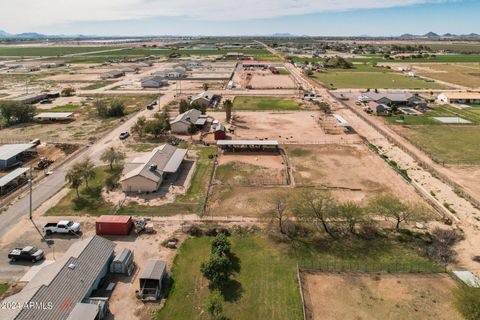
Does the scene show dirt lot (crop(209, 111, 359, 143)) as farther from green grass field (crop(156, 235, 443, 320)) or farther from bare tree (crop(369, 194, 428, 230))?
green grass field (crop(156, 235, 443, 320))

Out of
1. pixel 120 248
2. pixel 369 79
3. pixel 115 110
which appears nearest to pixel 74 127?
pixel 115 110

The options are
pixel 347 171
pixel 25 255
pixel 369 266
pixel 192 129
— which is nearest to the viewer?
pixel 369 266

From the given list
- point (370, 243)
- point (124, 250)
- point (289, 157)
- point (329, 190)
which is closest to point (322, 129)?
point (289, 157)

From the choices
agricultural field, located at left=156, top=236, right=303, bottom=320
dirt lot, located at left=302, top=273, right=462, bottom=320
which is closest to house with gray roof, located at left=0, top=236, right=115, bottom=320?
agricultural field, located at left=156, top=236, right=303, bottom=320

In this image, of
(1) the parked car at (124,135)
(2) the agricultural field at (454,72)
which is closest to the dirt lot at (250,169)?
(1) the parked car at (124,135)

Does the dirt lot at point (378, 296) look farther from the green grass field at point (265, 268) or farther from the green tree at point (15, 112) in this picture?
the green tree at point (15, 112)

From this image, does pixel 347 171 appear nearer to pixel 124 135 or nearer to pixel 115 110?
pixel 124 135
